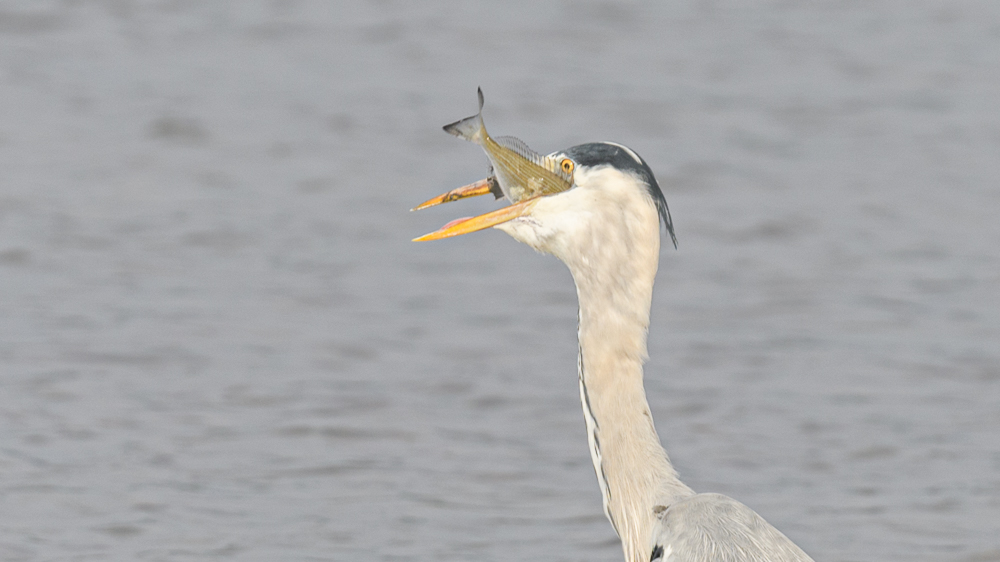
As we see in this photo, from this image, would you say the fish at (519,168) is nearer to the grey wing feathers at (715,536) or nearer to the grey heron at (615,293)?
the grey heron at (615,293)

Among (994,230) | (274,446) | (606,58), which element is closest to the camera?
(274,446)

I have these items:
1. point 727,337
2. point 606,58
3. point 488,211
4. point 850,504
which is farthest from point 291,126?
point 488,211

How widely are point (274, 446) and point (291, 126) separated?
503cm

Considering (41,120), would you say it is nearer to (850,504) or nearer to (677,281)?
(677,281)

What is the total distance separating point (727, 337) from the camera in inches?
325

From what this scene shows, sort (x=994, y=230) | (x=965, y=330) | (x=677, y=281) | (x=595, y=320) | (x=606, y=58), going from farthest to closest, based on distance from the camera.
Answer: (x=606, y=58) → (x=994, y=230) → (x=677, y=281) → (x=965, y=330) → (x=595, y=320)

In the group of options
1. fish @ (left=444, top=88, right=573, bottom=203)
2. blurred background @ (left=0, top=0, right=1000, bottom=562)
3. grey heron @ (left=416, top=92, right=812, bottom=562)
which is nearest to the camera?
grey heron @ (left=416, top=92, right=812, bottom=562)

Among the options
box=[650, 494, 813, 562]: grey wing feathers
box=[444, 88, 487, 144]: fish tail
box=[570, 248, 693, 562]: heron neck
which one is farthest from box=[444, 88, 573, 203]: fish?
box=[650, 494, 813, 562]: grey wing feathers

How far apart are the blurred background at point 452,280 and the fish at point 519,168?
33 cm

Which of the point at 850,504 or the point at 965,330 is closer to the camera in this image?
the point at 850,504

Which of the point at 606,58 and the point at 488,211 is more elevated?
the point at 488,211

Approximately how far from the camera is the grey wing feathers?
3793 millimetres

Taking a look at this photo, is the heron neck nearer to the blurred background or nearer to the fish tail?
the fish tail

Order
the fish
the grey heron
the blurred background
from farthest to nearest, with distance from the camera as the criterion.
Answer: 1. the blurred background
2. the fish
3. the grey heron
